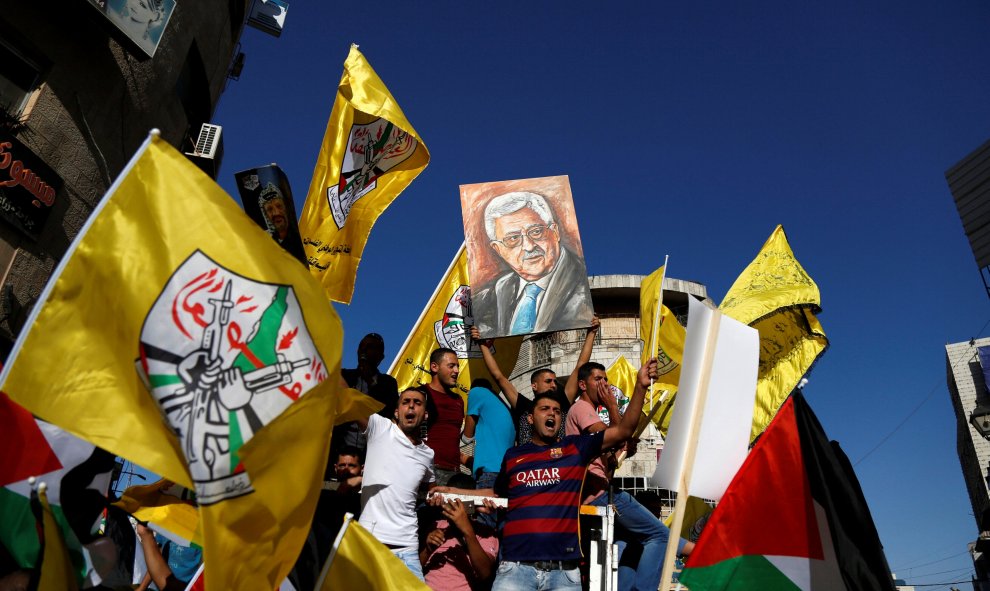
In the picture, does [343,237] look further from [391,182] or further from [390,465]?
[390,465]

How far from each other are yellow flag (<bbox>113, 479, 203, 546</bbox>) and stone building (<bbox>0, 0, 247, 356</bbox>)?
500 cm

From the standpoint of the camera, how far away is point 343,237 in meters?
7.02

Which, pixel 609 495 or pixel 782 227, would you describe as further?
pixel 782 227

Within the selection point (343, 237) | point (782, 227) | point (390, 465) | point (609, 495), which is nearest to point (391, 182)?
point (343, 237)

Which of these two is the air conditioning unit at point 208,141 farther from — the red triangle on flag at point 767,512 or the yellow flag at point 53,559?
the red triangle on flag at point 767,512

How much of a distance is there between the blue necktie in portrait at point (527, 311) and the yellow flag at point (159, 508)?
3301 mm

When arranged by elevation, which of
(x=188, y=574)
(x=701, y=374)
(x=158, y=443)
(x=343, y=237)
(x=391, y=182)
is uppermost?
(x=391, y=182)

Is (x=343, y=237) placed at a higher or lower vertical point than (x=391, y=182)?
lower

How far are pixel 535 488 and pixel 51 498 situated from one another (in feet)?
8.65

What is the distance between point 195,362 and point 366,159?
449 centimetres

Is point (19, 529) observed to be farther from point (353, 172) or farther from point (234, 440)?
point (353, 172)

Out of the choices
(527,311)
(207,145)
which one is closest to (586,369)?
(527,311)

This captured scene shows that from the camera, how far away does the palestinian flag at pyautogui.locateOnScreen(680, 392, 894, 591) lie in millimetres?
4016

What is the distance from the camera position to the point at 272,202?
5.70m
